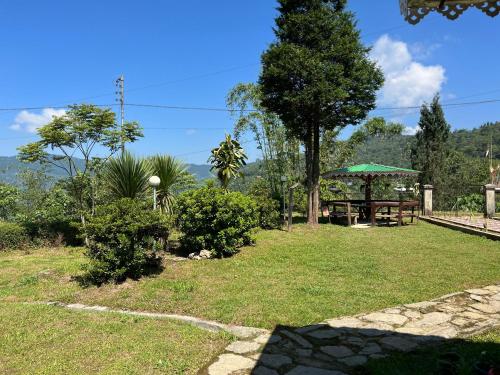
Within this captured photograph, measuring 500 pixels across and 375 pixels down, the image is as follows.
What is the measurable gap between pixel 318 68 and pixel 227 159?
212 inches

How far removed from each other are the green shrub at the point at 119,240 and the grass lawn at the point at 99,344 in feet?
4.44

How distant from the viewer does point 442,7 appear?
265 centimetres

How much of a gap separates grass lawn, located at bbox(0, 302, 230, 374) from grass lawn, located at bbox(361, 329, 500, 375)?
1501 millimetres

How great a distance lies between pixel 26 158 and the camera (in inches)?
428

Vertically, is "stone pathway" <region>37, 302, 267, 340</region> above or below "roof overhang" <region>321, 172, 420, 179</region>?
below

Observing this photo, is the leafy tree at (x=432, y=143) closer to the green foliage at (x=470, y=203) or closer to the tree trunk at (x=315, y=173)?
the green foliage at (x=470, y=203)

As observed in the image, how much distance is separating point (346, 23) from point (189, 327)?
9.94m

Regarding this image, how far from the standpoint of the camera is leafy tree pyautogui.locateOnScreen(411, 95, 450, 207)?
59.9ft

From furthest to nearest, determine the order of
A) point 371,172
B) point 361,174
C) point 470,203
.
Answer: point 470,203 < point 361,174 < point 371,172

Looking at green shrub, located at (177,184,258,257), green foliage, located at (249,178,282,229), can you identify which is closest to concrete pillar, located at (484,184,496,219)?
green foliage, located at (249,178,282,229)

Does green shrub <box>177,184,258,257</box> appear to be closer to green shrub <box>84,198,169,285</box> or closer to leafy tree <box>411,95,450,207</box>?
green shrub <box>84,198,169,285</box>

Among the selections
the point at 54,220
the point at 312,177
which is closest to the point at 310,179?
the point at 312,177

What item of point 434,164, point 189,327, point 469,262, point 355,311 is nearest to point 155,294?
point 189,327

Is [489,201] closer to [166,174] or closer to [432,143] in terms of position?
[432,143]
